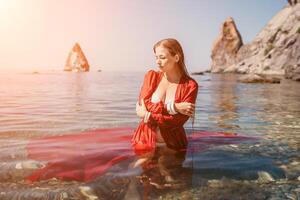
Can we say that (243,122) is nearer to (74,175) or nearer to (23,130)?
(23,130)

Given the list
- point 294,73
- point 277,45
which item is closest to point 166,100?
point 294,73

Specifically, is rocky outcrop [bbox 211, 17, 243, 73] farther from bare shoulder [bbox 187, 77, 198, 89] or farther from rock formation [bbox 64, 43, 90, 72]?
bare shoulder [bbox 187, 77, 198, 89]

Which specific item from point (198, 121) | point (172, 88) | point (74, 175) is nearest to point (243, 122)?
point (198, 121)

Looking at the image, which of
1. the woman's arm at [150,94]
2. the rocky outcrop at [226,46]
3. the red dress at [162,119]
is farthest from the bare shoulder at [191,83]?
the rocky outcrop at [226,46]

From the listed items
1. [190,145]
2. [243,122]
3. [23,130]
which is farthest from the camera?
[243,122]

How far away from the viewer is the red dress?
504cm

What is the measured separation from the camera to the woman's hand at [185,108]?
4.91 meters

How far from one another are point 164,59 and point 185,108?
794 mm

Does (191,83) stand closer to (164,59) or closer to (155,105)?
(164,59)

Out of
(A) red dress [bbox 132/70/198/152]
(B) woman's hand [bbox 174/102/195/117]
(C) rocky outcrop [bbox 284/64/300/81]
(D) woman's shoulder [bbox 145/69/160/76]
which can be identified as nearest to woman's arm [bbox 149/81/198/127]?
(A) red dress [bbox 132/70/198/152]

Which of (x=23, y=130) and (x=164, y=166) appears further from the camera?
(x=23, y=130)

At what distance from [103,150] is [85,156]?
1.52ft

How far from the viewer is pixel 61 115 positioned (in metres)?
11.3

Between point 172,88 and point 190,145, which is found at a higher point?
point 172,88
